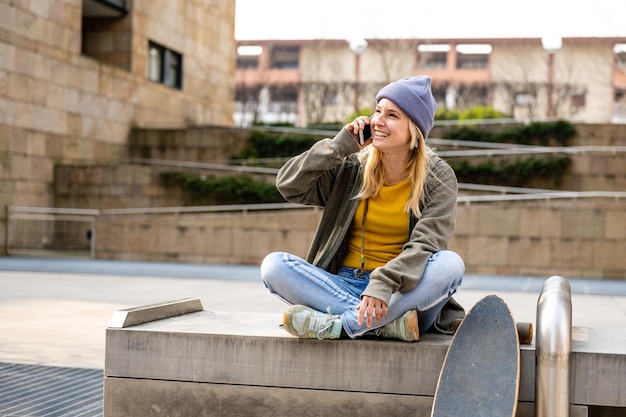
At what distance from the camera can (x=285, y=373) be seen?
357cm

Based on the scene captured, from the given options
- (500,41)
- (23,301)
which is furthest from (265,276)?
(500,41)

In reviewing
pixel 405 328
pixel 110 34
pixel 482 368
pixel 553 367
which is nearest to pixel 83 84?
pixel 110 34

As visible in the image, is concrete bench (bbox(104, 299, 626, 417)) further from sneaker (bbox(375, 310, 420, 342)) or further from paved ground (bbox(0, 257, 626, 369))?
paved ground (bbox(0, 257, 626, 369))

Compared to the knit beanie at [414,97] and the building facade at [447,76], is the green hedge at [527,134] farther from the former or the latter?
the knit beanie at [414,97]

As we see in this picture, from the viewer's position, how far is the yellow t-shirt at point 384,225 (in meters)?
3.91

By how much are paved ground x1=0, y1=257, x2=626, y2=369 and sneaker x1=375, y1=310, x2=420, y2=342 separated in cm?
230

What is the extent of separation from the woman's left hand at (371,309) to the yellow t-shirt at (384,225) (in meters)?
0.55

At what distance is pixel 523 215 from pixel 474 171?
4340 millimetres

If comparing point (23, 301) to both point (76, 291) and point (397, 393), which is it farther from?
point (397, 393)

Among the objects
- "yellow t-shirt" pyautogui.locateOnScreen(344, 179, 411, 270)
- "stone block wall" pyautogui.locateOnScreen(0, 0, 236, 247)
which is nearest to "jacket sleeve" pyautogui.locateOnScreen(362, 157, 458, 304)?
"yellow t-shirt" pyautogui.locateOnScreen(344, 179, 411, 270)

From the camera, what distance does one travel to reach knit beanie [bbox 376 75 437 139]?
380 centimetres

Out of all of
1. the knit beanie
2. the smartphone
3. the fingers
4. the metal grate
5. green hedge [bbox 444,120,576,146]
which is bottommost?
the metal grate

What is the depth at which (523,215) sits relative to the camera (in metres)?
15.7

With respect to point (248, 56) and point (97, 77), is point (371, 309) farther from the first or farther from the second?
point (248, 56)
